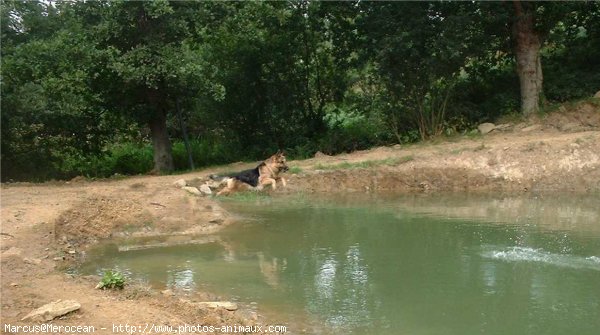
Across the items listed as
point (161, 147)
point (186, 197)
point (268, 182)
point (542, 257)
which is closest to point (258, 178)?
point (268, 182)

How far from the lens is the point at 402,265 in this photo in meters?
8.14

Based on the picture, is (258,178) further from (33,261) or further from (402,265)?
(33,261)

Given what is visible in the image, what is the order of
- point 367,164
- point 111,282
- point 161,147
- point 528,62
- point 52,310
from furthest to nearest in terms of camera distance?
1. point 161,147
2. point 528,62
3. point 367,164
4. point 111,282
5. point 52,310

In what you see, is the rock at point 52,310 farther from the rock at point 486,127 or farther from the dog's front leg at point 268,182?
the rock at point 486,127

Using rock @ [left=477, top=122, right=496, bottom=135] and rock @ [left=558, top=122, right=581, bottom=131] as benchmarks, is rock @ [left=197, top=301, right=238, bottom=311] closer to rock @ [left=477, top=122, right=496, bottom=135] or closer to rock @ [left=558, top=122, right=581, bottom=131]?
rock @ [left=477, top=122, right=496, bottom=135]

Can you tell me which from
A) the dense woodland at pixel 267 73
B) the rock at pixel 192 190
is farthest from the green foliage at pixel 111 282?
the dense woodland at pixel 267 73

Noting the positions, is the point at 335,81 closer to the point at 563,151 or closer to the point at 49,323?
the point at 563,151

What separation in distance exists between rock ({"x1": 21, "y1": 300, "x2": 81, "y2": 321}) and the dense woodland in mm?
10264

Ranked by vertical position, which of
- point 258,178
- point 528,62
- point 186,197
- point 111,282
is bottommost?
point 111,282

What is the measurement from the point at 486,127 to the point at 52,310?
1465 cm

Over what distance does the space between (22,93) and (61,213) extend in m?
6.53

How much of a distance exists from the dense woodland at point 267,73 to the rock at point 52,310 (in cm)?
1026

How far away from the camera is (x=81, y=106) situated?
17.0 metres

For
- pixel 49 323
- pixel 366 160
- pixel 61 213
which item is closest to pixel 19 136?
pixel 61 213
